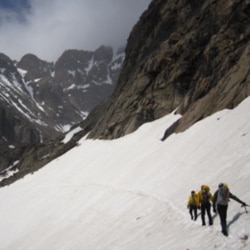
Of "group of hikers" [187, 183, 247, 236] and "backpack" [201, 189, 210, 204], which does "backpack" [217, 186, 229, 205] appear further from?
"backpack" [201, 189, 210, 204]

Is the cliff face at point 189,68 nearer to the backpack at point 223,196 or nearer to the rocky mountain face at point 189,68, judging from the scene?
the rocky mountain face at point 189,68

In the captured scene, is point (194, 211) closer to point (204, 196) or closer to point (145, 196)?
point (204, 196)

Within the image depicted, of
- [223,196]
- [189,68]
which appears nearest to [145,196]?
[223,196]

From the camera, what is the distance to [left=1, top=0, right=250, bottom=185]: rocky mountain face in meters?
36.2

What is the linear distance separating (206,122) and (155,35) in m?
42.6

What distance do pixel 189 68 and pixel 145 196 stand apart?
27.6m

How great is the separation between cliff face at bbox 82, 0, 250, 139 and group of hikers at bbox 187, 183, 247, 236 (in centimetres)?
1500

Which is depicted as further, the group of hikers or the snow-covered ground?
the snow-covered ground

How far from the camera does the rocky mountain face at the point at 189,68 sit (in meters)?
36.2

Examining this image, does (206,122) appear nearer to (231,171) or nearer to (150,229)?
(231,171)

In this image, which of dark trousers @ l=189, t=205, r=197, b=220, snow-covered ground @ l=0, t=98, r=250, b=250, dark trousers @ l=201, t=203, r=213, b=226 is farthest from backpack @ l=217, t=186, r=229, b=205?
dark trousers @ l=189, t=205, r=197, b=220

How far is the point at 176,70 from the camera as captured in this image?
177 feet

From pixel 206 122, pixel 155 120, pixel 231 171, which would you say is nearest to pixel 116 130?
pixel 155 120

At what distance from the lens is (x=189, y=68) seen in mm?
52000
